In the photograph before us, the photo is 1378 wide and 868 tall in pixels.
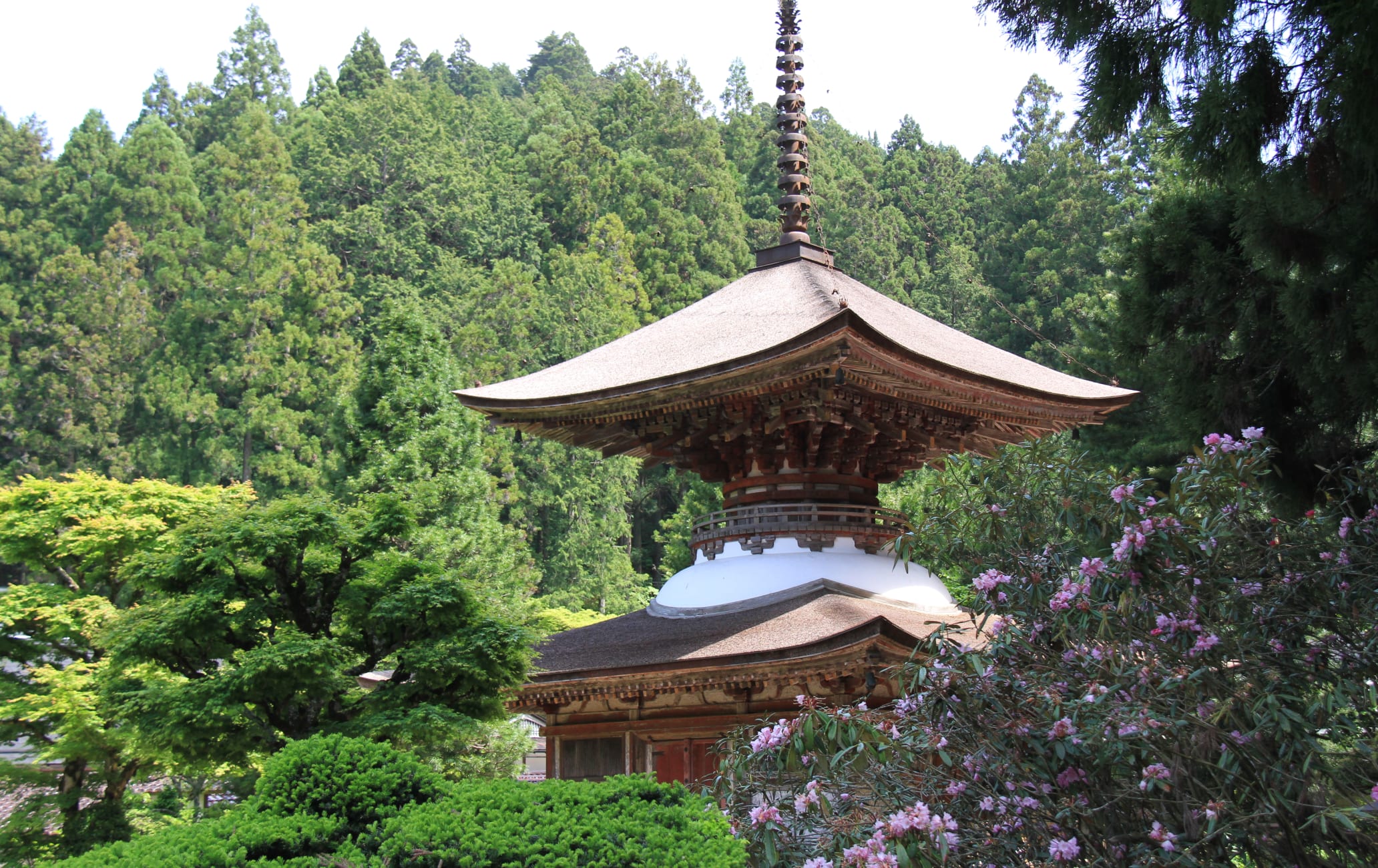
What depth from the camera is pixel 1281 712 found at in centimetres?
381

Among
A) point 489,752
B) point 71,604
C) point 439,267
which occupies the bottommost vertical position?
point 489,752

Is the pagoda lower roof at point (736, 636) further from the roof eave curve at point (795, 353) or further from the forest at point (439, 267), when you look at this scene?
the forest at point (439, 267)

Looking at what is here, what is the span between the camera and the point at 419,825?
528 cm

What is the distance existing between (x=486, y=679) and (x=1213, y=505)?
17.5ft

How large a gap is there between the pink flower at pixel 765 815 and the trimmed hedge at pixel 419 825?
31 centimetres

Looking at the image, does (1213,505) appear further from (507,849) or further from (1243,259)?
(507,849)

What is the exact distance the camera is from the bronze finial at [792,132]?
476 inches

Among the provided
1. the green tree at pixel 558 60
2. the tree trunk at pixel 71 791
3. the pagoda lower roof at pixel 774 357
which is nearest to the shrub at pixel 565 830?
the pagoda lower roof at pixel 774 357

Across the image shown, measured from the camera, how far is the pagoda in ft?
28.3

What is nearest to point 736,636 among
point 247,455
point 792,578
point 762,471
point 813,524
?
point 792,578

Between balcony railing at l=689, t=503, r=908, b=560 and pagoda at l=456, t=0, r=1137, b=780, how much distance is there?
0.05 feet

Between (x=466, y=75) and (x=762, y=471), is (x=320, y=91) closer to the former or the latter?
(x=466, y=75)

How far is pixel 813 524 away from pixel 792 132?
4.44 m

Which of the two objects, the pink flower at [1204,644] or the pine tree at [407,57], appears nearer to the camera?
the pink flower at [1204,644]
